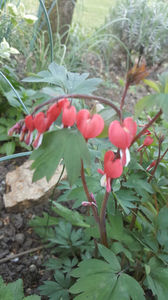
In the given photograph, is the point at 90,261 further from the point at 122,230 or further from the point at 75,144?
the point at 75,144

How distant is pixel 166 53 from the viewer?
355 cm

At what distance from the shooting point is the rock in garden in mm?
1578

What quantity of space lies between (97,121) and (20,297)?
712mm

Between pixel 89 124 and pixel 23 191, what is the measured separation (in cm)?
112

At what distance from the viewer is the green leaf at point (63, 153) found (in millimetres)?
604

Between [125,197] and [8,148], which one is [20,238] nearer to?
[8,148]

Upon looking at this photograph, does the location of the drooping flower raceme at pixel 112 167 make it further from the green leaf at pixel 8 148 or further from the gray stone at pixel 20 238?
the green leaf at pixel 8 148

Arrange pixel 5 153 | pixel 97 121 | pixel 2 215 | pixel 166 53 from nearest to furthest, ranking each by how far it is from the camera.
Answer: pixel 97 121 → pixel 2 215 → pixel 5 153 → pixel 166 53

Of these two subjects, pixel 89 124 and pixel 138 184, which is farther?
pixel 138 184

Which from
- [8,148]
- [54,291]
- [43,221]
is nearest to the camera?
[54,291]

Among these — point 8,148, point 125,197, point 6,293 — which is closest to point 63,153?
point 125,197

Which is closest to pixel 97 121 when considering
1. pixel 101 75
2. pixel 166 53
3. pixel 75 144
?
pixel 75 144

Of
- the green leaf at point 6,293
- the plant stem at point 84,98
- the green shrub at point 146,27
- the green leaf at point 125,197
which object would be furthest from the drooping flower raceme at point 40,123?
the green shrub at point 146,27

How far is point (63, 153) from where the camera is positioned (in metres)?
0.61
